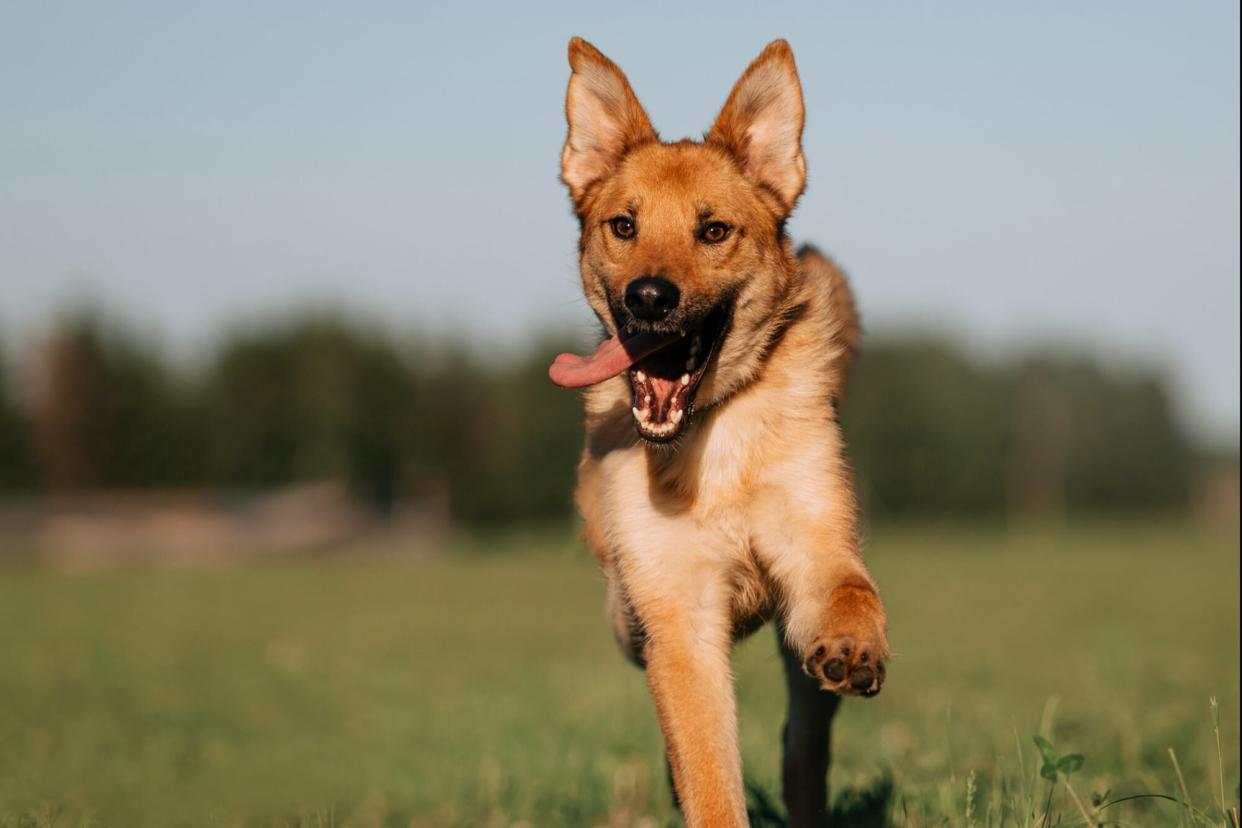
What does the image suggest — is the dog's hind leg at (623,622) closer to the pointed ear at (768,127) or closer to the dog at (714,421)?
the dog at (714,421)

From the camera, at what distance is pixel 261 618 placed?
21250 millimetres

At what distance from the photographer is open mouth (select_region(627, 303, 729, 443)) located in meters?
4.61

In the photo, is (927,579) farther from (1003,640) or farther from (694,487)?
(694,487)

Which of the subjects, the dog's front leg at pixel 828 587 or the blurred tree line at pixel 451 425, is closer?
the dog's front leg at pixel 828 587

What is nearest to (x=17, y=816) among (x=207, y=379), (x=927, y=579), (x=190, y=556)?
(x=927, y=579)

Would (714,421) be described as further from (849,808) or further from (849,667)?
(849,808)

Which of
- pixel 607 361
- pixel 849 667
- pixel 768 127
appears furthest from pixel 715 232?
pixel 849 667

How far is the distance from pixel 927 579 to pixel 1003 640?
1193 centimetres

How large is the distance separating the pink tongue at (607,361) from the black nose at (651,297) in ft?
0.54

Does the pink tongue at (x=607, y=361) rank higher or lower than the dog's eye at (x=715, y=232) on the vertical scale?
lower

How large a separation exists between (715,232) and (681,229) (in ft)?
0.41

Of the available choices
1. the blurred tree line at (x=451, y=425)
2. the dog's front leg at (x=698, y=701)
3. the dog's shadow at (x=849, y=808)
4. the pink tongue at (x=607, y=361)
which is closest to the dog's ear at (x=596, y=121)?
the pink tongue at (x=607, y=361)

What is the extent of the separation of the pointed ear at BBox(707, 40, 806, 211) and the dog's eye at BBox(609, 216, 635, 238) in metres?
0.56

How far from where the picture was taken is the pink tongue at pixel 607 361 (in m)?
4.55
